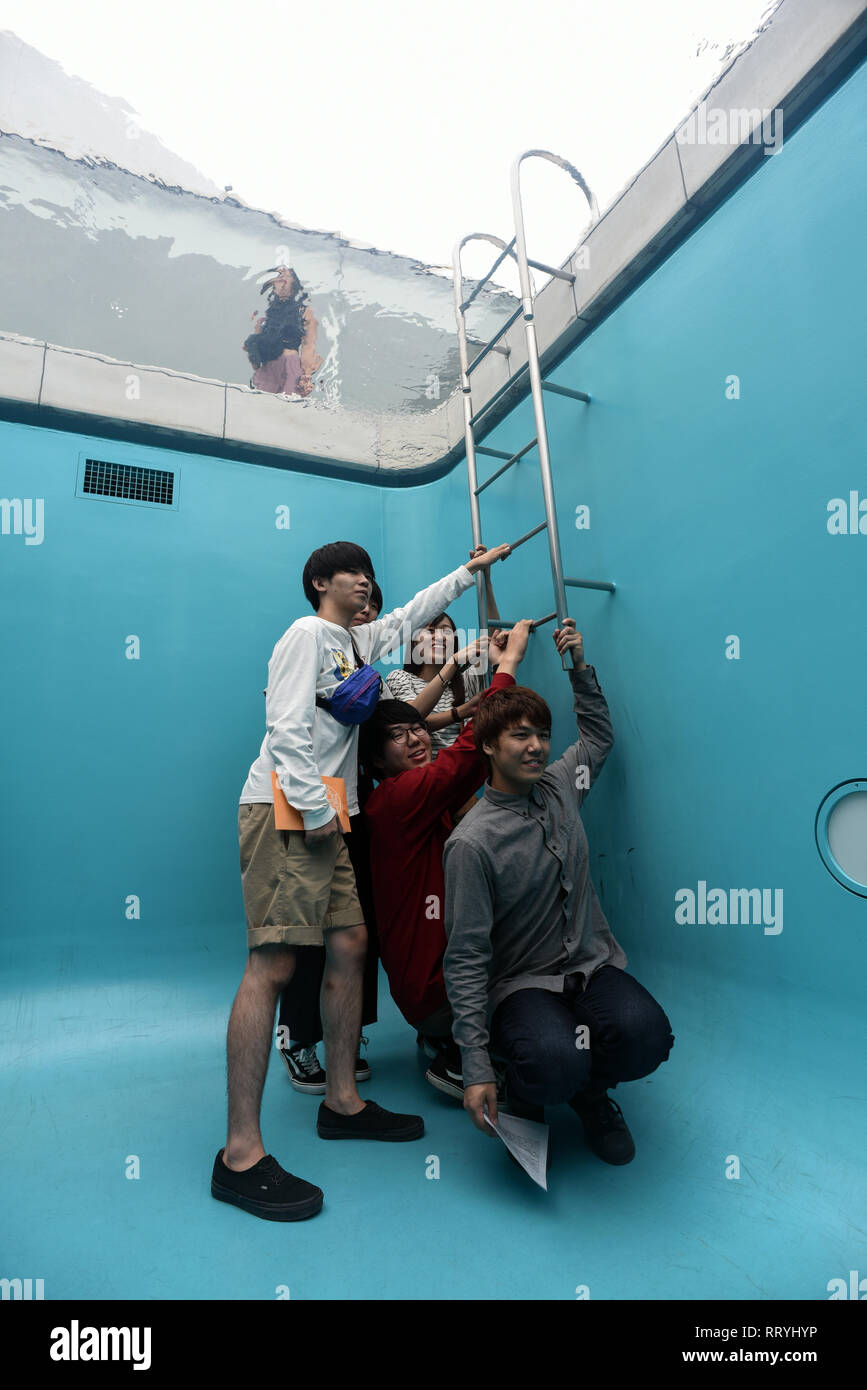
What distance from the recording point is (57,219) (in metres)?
2.70

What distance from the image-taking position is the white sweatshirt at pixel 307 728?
131 cm

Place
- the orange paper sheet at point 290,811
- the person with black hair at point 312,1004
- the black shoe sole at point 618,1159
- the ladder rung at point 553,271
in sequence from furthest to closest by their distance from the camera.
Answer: the ladder rung at point 553,271 < the person with black hair at point 312,1004 < the orange paper sheet at point 290,811 < the black shoe sole at point 618,1159

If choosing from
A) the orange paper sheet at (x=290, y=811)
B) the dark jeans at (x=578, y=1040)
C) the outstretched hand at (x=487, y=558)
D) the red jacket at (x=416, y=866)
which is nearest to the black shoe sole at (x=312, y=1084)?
the red jacket at (x=416, y=866)

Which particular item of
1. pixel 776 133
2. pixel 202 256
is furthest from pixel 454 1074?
pixel 202 256

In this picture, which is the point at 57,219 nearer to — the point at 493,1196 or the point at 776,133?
the point at 776,133

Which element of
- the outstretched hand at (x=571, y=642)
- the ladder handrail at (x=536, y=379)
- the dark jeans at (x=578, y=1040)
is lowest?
the dark jeans at (x=578, y=1040)

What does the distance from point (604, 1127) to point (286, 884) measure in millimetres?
746

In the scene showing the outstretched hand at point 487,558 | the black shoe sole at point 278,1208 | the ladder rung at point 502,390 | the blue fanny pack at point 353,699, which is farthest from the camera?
the ladder rung at point 502,390

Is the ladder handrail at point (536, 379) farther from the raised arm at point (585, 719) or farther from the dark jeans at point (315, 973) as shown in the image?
the dark jeans at point (315, 973)

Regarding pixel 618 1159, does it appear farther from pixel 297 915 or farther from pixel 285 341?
pixel 285 341

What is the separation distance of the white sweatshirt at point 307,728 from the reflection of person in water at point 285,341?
178 centimetres

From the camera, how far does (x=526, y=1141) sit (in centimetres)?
117

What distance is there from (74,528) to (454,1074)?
2183mm

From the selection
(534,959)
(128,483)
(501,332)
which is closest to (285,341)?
(128,483)
